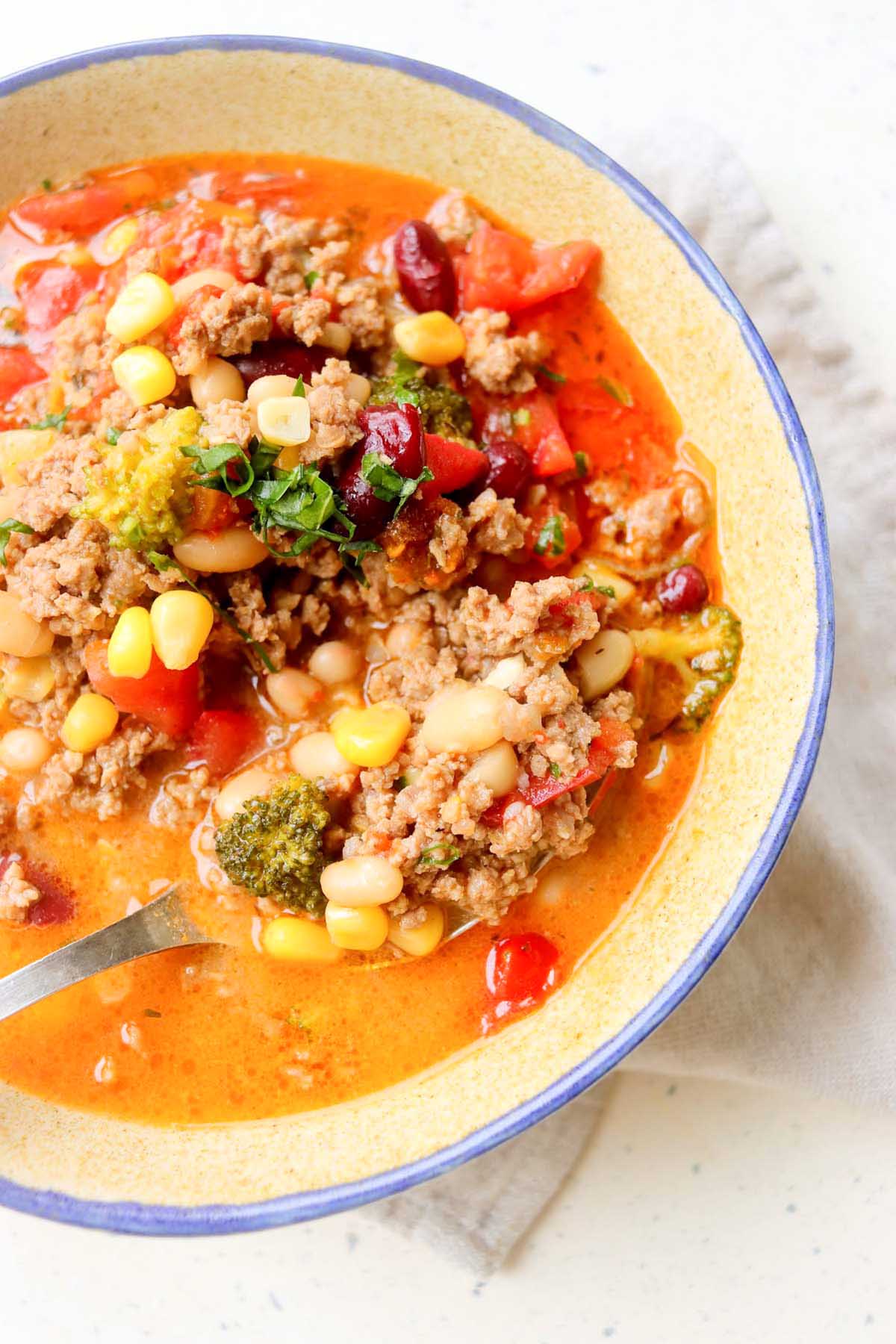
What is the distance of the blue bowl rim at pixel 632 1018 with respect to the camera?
11.0 feet

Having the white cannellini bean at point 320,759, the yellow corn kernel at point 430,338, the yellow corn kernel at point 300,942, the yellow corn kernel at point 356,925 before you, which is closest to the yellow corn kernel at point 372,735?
the white cannellini bean at point 320,759

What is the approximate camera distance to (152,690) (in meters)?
3.62

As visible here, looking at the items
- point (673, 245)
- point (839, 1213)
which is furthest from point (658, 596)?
point (839, 1213)

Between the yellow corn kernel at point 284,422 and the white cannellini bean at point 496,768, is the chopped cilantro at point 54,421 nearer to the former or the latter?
the yellow corn kernel at point 284,422

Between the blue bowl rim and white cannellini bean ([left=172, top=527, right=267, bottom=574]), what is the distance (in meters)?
1.69

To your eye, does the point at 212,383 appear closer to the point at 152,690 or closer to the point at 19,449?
the point at 19,449

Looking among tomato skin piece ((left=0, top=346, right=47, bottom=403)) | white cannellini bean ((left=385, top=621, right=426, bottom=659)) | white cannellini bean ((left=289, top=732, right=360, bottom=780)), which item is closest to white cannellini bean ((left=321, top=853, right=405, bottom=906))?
white cannellini bean ((left=289, top=732, right=360, bottom=780))

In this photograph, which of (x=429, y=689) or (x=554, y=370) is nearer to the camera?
(x=429, y=689)

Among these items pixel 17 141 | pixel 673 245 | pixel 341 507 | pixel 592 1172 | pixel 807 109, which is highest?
pixel 807 109

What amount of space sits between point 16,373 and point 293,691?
4.92 ft

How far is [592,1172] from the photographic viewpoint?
4.40 metres

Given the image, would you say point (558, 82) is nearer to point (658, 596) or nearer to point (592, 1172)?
point (658, 596)

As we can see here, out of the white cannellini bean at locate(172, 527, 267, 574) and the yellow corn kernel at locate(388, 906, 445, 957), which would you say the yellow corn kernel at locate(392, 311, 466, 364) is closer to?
the white cannellini bean at locate(172, 527, 267, 574)

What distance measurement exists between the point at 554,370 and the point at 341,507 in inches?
43.3
